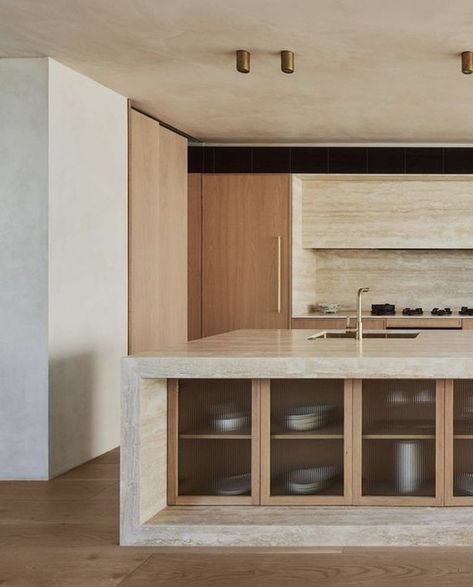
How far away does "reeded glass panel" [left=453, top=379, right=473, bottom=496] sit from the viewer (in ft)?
12.8

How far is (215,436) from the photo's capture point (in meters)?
3.94

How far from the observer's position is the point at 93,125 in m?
5.75

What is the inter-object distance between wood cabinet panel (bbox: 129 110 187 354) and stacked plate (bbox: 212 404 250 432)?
2509 mm

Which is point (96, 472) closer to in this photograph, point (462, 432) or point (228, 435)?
point (228, 435)

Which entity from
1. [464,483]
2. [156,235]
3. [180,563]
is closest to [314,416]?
[464,483]

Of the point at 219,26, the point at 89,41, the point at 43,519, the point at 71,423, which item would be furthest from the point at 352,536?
the point at 89,41

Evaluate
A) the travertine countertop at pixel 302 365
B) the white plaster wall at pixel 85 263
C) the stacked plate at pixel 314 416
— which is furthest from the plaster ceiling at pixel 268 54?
the stacked plate at pixel 314 416

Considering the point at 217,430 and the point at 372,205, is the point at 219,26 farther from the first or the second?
the point at 372,205

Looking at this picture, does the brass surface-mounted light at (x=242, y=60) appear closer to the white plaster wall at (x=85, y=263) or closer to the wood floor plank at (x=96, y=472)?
the white plaster wall at (x=85, y=263)

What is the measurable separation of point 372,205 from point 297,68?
322cm

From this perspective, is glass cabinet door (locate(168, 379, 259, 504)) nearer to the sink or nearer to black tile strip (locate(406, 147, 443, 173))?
the sink

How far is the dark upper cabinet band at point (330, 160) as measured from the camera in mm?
8141

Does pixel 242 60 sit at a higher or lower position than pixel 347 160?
higher

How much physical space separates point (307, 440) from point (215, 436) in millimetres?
447
